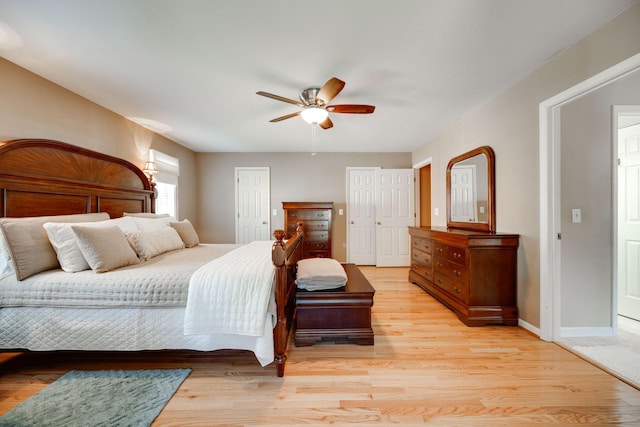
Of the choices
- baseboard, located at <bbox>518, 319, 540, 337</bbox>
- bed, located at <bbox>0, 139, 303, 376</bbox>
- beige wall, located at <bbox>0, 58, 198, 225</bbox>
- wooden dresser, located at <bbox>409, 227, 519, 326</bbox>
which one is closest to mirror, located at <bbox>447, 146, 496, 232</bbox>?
wooden dresser, located at <bbox>409, 227, 519, 326</bbox>

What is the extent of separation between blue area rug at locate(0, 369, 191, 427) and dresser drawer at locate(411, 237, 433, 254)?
2.92 metres

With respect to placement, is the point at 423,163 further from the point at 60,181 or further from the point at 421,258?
the point at 60,181

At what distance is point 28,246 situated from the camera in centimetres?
167

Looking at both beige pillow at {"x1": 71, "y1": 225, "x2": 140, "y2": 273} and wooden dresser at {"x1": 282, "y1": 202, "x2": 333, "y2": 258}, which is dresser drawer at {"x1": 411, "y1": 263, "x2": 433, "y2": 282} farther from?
beige pillow at {"x1": 71, "y1": 225, "x2": 140, "y2": 273}

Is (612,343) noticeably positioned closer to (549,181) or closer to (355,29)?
(549,181)

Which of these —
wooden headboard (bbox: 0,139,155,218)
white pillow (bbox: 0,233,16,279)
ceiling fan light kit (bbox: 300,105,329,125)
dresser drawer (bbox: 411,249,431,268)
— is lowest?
dresser drawer (bbox: 411,249,431,268)

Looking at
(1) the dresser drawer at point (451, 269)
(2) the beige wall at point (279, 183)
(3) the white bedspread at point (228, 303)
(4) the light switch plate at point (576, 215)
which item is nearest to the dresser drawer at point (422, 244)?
(1) the dresser drawer at point (451, 269)

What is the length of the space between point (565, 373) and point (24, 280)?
3.76m

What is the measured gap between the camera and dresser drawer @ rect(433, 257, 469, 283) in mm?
2436

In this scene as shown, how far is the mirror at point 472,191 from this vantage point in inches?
106

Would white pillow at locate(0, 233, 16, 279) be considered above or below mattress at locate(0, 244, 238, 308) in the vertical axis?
above

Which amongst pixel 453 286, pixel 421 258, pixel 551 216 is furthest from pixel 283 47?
pixel 421 258

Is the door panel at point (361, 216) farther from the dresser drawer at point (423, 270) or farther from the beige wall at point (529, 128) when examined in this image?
the beige wall at point (529, 128)

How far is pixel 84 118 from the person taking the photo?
102 inches
